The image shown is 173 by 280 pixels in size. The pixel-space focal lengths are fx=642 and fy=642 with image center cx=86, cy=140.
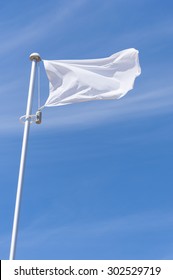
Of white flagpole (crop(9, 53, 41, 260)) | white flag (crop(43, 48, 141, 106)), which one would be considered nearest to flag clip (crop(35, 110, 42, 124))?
white flagpole (crop(9, 53, 41, 260))

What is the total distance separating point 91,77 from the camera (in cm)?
2067

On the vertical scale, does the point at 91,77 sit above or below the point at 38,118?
above

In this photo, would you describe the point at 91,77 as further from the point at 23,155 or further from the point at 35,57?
the point at 23,155

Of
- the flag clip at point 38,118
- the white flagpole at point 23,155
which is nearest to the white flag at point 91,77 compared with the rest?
the white flagpole at point 23,155

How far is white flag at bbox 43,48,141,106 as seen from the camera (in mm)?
20109

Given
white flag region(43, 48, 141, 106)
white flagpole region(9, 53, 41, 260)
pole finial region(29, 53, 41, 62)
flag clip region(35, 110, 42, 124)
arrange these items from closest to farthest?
1. white flagpole region(9, 53, 41, 260)
2. flag clip region(35, 110, 42, 124)
3. pole finial region(29, 53, 41, 62)
4. white flag region(43, 48, 141, 106)

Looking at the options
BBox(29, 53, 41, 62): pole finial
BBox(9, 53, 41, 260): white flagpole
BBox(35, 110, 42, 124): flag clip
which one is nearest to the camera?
BBox(9, 53, 41, 260): white flagpole

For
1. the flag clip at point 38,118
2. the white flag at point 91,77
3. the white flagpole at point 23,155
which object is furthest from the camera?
the white flag at point 91,77

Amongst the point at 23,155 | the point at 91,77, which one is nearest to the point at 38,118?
the point at 23,155

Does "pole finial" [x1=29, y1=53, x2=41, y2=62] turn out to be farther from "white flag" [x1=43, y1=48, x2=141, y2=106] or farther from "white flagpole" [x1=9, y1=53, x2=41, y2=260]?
"white flag" [x1=43, y1=48, x2=141, y2=106]

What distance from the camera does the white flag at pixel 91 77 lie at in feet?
66.0

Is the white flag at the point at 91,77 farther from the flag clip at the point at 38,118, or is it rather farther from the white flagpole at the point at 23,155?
the flag clip at the point at 38,118

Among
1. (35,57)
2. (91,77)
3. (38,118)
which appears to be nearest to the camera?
(38,118)
